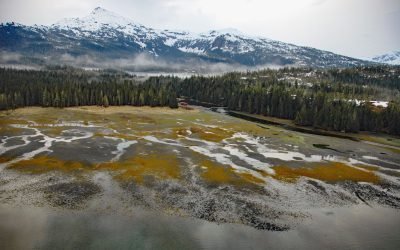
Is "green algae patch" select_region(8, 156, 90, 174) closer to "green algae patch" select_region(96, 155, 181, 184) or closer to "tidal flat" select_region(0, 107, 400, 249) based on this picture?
"tidal flat" select_region(0, 107, 400, 249)

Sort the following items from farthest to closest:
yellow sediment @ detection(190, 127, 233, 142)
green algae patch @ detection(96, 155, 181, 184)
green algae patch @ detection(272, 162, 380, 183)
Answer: yellow sediment @ detection(190, 127, 233, 142) → green algae patch @ detection(272, 162, 380, 183) → green algae patch @ detection(96, 155, 181, 184)

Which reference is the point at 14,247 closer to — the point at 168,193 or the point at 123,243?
the point at 123,243

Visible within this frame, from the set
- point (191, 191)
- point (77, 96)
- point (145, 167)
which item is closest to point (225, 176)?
point (191, 191)

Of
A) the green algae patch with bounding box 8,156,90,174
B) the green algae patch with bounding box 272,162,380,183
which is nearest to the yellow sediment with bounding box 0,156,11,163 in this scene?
the green algae patch with bounding box 8,156,90,174

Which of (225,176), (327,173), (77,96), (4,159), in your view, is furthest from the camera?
(77,96)

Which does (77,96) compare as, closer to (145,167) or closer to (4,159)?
(4,159)

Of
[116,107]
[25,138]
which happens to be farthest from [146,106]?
[25,138]
